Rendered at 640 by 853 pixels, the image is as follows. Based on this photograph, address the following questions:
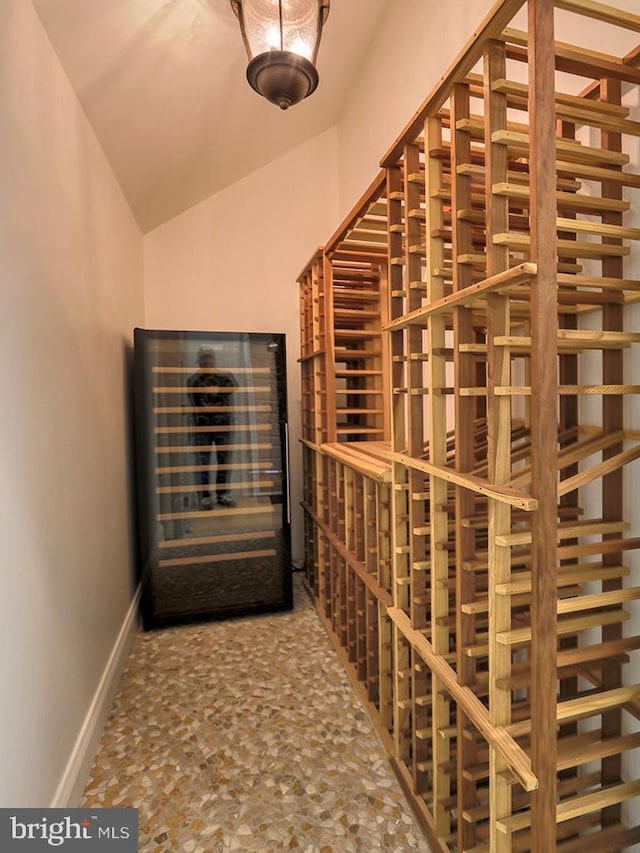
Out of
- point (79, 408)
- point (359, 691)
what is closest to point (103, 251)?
point (79, 408)

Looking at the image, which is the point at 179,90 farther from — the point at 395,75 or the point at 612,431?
the point at 612,431

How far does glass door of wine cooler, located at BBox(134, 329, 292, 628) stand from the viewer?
252 cm

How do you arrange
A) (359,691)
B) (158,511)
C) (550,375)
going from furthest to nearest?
(158,511) → (359,691) → (550,375)

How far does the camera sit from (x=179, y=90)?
1.89 metres

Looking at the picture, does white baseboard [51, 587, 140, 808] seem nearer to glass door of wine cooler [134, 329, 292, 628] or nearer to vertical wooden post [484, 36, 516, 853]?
glass door of wine cooler [134, 329, 292, 628]

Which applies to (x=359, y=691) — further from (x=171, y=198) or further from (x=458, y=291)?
(x=171, y=198)

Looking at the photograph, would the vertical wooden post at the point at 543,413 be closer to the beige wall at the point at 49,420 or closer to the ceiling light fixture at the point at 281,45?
the ceiling light fixture at the point at 281,45

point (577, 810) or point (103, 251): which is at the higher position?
point (103, 251)

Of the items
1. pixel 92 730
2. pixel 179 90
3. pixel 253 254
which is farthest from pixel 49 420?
pixel 253 254

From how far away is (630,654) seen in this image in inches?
43.2

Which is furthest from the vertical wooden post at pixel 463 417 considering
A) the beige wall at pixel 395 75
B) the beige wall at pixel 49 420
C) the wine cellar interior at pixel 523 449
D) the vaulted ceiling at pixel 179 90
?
the vaulted ceiling at pixel 179 90

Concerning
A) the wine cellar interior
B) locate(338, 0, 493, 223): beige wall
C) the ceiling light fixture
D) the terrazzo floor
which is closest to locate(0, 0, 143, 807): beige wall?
the terrazzo floor

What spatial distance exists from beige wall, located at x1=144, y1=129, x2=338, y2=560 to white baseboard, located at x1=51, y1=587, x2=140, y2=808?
1444 millimetres

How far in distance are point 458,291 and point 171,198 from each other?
2386 mm
